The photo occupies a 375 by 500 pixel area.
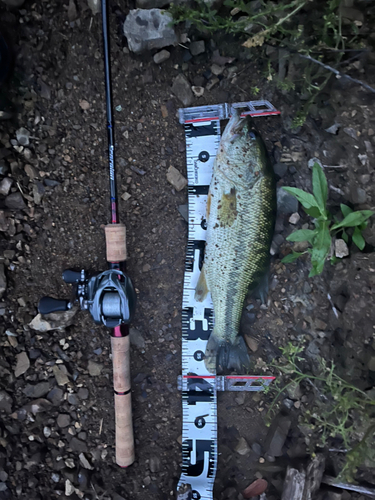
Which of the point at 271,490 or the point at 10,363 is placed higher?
the point at 10,363

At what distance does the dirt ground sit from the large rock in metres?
0.11

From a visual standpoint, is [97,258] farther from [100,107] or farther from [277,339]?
[277,339]

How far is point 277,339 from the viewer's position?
2.29 m

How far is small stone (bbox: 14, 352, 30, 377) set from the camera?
2.30m

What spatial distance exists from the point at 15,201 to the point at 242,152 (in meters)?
1.56

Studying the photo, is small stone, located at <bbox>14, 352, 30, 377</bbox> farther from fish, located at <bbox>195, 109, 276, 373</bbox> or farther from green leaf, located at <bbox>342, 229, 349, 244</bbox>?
green leaf, located at <bbox>342, 229, 349, 244</bbox>

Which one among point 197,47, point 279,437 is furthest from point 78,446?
point 197,47

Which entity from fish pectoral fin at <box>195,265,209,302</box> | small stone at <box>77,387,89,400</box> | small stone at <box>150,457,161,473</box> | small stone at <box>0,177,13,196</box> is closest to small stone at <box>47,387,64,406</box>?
small stone at <box>77,387,89,400</box>

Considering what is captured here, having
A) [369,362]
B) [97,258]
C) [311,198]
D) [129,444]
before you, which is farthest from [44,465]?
[311,198]

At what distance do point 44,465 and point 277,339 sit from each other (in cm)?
184

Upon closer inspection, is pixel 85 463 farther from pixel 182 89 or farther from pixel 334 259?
pixel 182 89

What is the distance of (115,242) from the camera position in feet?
6.64

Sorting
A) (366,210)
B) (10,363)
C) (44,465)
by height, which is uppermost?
(366,210)

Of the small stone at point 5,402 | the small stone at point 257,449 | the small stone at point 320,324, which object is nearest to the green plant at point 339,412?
the small stone at point 320,324
